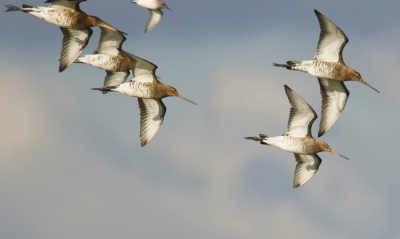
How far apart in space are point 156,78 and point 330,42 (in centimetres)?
564

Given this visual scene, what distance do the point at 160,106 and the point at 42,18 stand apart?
16.8 ft

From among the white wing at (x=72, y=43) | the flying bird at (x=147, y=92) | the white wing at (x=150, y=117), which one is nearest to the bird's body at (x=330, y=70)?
the flying bird at (x=147, y=92)

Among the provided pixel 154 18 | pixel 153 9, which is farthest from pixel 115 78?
pixel 153 9

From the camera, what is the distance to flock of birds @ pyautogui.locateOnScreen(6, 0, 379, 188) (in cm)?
3500

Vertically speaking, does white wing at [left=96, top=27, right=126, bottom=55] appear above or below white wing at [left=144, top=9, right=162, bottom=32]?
above

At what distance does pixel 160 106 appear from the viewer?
122 ft

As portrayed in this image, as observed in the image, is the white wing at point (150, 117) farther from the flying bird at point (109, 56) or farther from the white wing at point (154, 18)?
the white wing at point (154, 18)

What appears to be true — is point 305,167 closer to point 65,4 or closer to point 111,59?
point 111,59

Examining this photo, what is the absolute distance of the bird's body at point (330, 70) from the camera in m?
35.6

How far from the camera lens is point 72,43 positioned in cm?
3528

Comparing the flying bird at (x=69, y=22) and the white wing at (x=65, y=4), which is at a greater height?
the white wing at (x=65, y=4)

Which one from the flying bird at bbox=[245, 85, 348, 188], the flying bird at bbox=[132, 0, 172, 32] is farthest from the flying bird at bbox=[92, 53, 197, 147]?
the flying bird at bbox=[132, 0, 172, 32]

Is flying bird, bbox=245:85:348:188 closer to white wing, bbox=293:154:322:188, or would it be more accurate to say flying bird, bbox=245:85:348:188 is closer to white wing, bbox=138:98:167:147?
white wing, bbox=293:154:322:188

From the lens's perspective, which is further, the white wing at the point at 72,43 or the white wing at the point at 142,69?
the white wing at the point at 142,69
